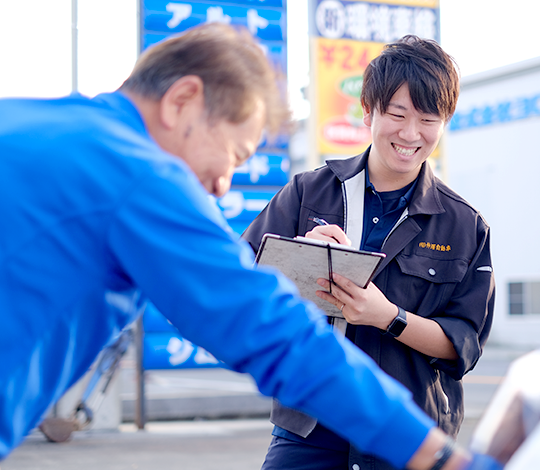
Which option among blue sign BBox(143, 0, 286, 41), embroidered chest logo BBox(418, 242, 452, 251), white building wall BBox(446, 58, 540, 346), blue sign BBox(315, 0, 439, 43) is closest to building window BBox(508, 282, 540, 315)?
white building wall BBox(446, 58, 540, 346)

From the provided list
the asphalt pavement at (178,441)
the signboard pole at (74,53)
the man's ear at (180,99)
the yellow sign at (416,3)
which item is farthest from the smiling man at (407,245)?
the yellow sign at (416,3)

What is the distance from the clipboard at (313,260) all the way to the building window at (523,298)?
1872 cm

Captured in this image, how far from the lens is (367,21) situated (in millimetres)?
8242

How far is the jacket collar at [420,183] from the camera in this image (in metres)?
2.02

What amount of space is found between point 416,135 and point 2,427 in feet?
4.68

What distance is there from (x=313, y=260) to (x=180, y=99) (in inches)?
27.8

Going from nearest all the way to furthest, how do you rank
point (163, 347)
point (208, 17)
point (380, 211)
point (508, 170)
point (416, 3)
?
point (380, 211) → point (163, 347) → point (208, 17) → point (416, 3) → point (508, 170)

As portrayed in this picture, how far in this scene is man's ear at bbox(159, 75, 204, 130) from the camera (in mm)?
1186

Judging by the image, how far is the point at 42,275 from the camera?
39.8 inches

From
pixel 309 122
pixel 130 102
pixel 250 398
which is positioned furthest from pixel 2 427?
pixel 309 122

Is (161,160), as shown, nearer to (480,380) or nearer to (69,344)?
(69,344)

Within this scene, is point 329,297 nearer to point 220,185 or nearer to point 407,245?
point 407,245

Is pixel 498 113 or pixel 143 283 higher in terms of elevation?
pixel 498 113

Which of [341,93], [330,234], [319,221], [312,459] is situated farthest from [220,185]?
[341,93]
